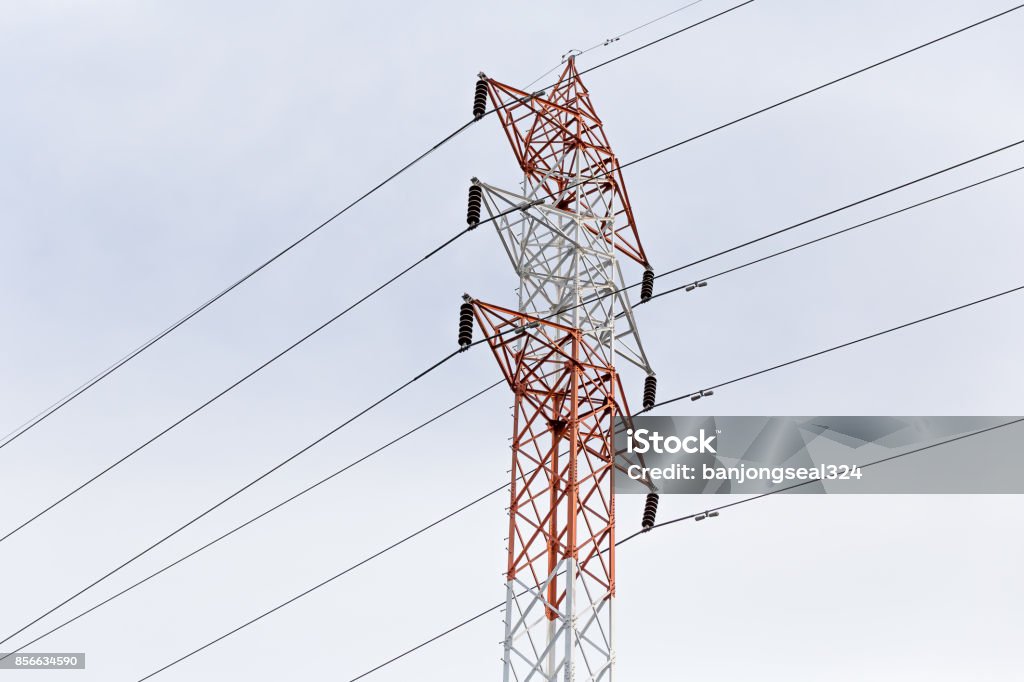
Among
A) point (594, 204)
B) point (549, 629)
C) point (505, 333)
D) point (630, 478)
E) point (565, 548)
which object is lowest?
point (549, 629)

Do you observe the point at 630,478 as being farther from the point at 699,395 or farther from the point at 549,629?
the point at 549,629

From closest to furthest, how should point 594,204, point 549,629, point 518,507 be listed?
point 549,629 < point 518,507 < point 594,204

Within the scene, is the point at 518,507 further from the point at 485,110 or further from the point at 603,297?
the point at 485,110

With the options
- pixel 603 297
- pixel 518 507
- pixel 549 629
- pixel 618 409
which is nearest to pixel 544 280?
pixel 603 297

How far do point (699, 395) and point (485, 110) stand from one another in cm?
803

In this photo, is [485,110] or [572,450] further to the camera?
[485,110]

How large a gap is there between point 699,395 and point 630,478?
2.14 m

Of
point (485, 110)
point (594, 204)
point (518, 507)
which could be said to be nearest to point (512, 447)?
point (518, 507)

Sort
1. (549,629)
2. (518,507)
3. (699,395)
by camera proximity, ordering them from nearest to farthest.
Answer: (549,629) → (518,507) → (699,395)

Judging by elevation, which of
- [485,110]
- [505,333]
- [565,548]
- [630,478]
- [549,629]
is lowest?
[549,629]

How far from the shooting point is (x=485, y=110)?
29500mm

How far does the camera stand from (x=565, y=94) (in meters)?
30.7

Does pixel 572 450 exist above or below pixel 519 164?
below

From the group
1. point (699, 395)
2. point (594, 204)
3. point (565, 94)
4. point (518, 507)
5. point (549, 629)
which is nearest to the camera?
point (549, 629)
